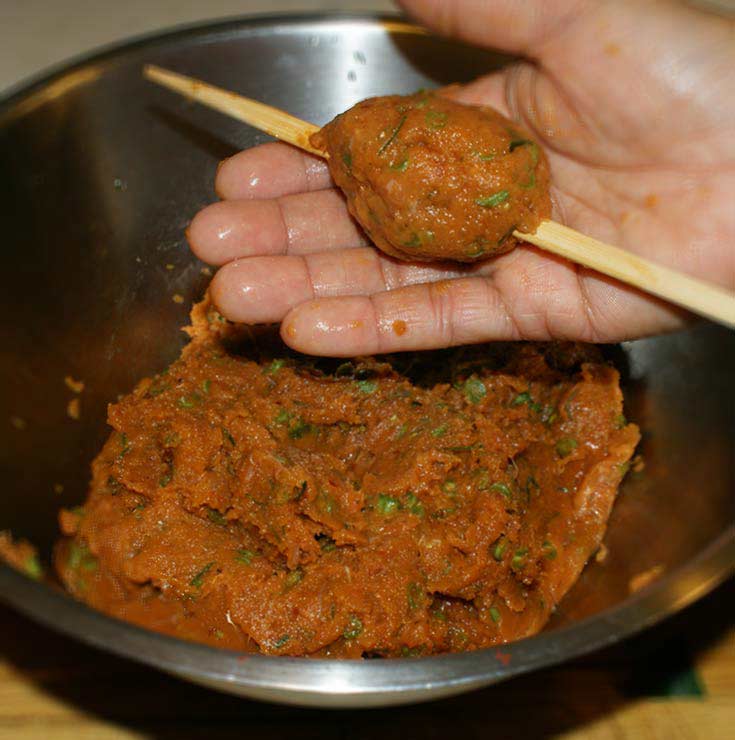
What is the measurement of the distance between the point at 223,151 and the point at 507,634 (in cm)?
200

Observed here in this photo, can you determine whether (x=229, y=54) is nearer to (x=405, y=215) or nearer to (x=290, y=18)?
(x=290, y=18)

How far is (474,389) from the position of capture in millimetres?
2752

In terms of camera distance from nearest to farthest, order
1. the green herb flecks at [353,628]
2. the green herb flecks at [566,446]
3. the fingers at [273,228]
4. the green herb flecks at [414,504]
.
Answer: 1. the green herb flecks at [353,628]
2. the green herb flecks at [414,504]
3. the fingers at [273,228]
4. the green herb flecks at [566,446]

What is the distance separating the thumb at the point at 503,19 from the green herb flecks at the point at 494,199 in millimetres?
657

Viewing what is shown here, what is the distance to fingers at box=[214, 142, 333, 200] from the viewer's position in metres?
2.74

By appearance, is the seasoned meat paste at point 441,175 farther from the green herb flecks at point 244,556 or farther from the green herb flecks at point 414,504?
the green herb flecks at point 244,556

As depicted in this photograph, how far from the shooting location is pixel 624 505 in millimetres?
2535

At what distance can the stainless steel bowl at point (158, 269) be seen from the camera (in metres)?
2.34

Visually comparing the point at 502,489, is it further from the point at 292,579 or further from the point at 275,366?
the point at 275,366

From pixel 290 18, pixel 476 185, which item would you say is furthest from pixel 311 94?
pixel 476 185

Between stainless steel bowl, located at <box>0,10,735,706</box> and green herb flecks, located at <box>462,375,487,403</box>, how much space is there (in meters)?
0.52

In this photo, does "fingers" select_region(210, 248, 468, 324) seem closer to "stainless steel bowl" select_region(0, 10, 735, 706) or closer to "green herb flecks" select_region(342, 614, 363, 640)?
"stainless steel bowl" select_region(0, 10, 735, 706)

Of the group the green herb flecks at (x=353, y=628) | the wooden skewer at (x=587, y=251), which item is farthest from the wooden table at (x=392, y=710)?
the wooden skewer at (x=587, y=251)

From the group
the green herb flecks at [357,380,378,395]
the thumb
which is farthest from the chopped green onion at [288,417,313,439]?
the thumb
